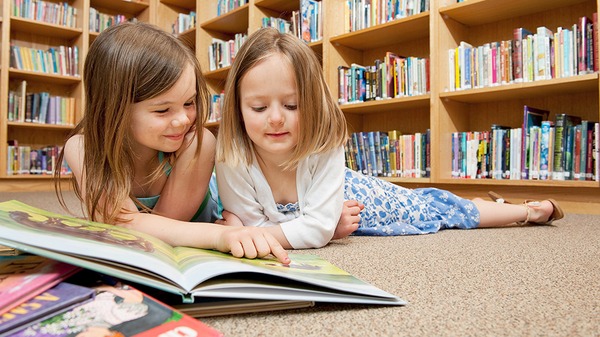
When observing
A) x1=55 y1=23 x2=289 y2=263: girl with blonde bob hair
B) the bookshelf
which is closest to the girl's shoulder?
x1=55 y1=23 x2=289 y2=263: girl with blonde bob hair

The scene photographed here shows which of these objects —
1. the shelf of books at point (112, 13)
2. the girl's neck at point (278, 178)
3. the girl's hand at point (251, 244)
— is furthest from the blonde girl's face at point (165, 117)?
the shelf of books at point (112, 13)

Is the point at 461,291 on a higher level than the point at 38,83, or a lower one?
lower

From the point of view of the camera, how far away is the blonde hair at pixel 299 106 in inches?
37.1

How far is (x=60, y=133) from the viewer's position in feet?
12.7

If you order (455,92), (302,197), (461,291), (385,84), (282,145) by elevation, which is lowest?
(461,291)

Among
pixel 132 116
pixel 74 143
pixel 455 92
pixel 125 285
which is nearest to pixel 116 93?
pixel 132 116

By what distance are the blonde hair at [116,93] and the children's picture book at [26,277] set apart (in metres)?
0.37

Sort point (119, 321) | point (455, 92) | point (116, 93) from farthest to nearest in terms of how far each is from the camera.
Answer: point (455, 92)
point (116, 93)
point (119, 321)

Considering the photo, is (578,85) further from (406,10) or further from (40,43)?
(40,43)

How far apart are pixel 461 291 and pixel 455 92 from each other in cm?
170

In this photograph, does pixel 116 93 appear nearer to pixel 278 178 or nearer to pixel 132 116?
pixel 132 116

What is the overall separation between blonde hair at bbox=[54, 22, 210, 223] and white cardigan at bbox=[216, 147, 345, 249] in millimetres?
220

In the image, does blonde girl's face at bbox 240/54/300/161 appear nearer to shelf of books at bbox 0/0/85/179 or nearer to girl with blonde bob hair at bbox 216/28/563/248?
girl with blonde bob hair at bbox 216/28/563/248

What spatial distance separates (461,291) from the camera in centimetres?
60
